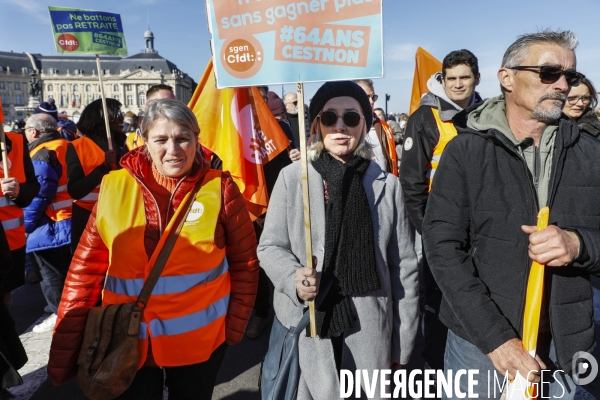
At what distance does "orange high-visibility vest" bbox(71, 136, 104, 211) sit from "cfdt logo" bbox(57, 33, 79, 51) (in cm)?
114

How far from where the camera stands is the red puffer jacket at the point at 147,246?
1790 mm

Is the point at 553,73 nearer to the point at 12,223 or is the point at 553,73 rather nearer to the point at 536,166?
the point at 536,166

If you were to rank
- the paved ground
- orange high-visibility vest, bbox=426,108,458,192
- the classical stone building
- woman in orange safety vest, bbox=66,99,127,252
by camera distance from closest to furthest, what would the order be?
the paved ground → orange high-visibility vest, bbox=426,108,458,192 → woman in orange safety vest, bbox=66,99,127,252 → the classical stone building

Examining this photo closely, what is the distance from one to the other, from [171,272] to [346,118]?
1029 mm

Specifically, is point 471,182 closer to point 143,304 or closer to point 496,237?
point 496,237

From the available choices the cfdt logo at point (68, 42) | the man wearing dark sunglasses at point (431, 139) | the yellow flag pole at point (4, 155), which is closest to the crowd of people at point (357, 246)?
the yellow flag pole at point (4, 155)

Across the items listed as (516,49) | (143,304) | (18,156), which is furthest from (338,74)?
(18,156)

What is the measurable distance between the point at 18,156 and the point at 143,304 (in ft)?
7.80

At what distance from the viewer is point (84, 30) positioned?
4.20m

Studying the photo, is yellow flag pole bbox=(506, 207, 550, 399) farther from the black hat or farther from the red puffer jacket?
the red puffer jacket

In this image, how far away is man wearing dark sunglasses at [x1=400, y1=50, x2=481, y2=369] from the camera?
123 inches

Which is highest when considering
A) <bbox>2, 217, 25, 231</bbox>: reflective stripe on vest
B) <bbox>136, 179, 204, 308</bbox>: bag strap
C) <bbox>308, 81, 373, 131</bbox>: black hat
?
<bbox>308, 81, 373, 131</bbox>: black hat

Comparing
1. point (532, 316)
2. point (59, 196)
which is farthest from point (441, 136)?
point (59, 196)

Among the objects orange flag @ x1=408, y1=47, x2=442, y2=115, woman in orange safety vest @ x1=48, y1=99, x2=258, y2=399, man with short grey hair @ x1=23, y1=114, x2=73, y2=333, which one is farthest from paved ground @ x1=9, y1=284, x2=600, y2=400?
orange flag @ x1=408, y1=47, x2=442, y2=115
